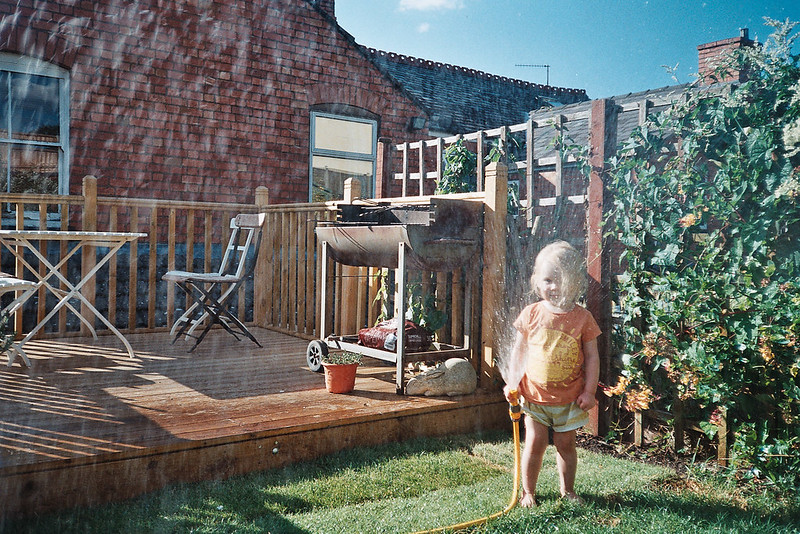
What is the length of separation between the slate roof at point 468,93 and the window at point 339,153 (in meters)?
1.69

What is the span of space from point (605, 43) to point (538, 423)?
1.61m

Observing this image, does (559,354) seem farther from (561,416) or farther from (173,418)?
(173,418)

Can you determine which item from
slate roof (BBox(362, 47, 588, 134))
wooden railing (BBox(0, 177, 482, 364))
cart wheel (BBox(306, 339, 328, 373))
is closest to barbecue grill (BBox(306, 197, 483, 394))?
cart wheel (BBox(306, 339, 328, 373))

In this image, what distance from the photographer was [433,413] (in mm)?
3713

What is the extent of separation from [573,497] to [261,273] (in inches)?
174

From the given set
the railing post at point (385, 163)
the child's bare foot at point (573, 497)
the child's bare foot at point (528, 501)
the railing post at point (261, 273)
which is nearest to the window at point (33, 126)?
the railing post at point (261, 273)

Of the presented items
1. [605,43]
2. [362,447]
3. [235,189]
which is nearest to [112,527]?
[362,447]

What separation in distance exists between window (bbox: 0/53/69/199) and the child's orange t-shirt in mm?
6252

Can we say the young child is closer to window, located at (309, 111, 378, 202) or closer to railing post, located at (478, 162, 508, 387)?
railing post, located at (478, 162, 508, 387)

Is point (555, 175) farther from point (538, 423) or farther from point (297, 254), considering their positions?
point (297, 254)

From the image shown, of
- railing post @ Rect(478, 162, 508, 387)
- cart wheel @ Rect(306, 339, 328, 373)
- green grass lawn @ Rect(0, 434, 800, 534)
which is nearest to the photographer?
green grass lawn @ Rect(0, 434, 800, 534)

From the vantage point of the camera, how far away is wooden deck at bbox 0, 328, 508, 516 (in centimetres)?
263

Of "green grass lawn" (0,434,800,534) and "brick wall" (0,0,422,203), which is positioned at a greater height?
"brick wall" (0,0,422,203)

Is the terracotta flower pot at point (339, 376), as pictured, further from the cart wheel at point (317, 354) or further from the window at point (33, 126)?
the window at point (33, 126)
